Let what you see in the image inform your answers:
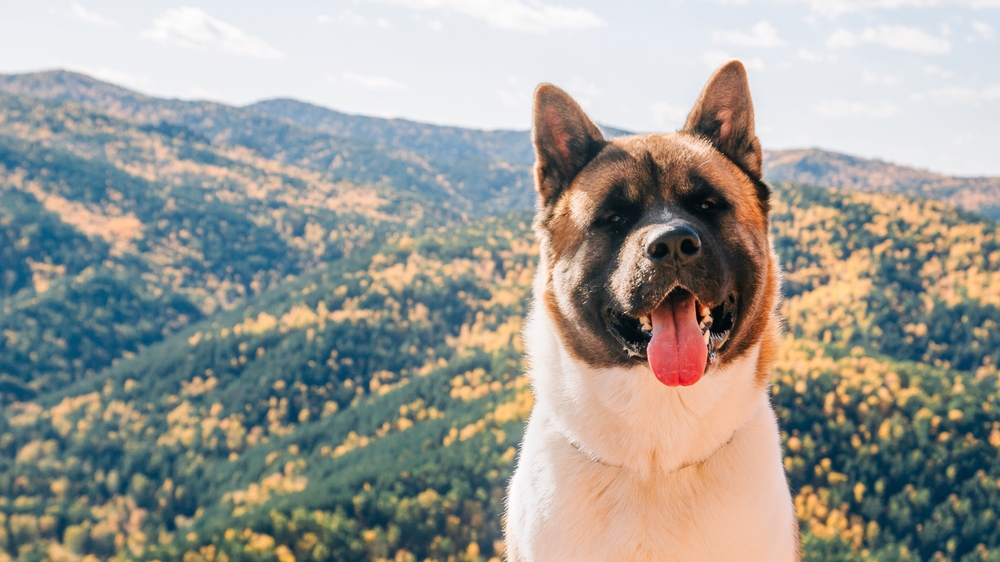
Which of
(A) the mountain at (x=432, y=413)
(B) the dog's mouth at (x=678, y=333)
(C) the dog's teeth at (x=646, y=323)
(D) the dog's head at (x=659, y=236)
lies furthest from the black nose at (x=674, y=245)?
(A) the mountain at (x=432, y=413)

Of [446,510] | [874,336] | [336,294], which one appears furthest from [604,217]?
[336,294]

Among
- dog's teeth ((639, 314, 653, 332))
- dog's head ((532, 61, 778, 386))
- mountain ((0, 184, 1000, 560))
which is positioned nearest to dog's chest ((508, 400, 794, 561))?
dog's head ((532, 61, 778, 386))

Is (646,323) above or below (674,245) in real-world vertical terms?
below

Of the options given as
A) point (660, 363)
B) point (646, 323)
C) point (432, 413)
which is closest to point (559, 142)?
point (646, 323)

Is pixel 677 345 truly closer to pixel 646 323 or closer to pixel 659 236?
pixel 646 323

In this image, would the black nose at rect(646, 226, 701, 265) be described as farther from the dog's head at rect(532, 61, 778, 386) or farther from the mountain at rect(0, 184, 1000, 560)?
the mountain at rect(0, 184, 1000, 560)

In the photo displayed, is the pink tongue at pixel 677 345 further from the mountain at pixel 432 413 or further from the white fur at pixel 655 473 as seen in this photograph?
the mountain at pixel 432 413

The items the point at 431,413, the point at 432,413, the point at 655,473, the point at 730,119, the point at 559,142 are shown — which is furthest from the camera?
the point at 431,413
